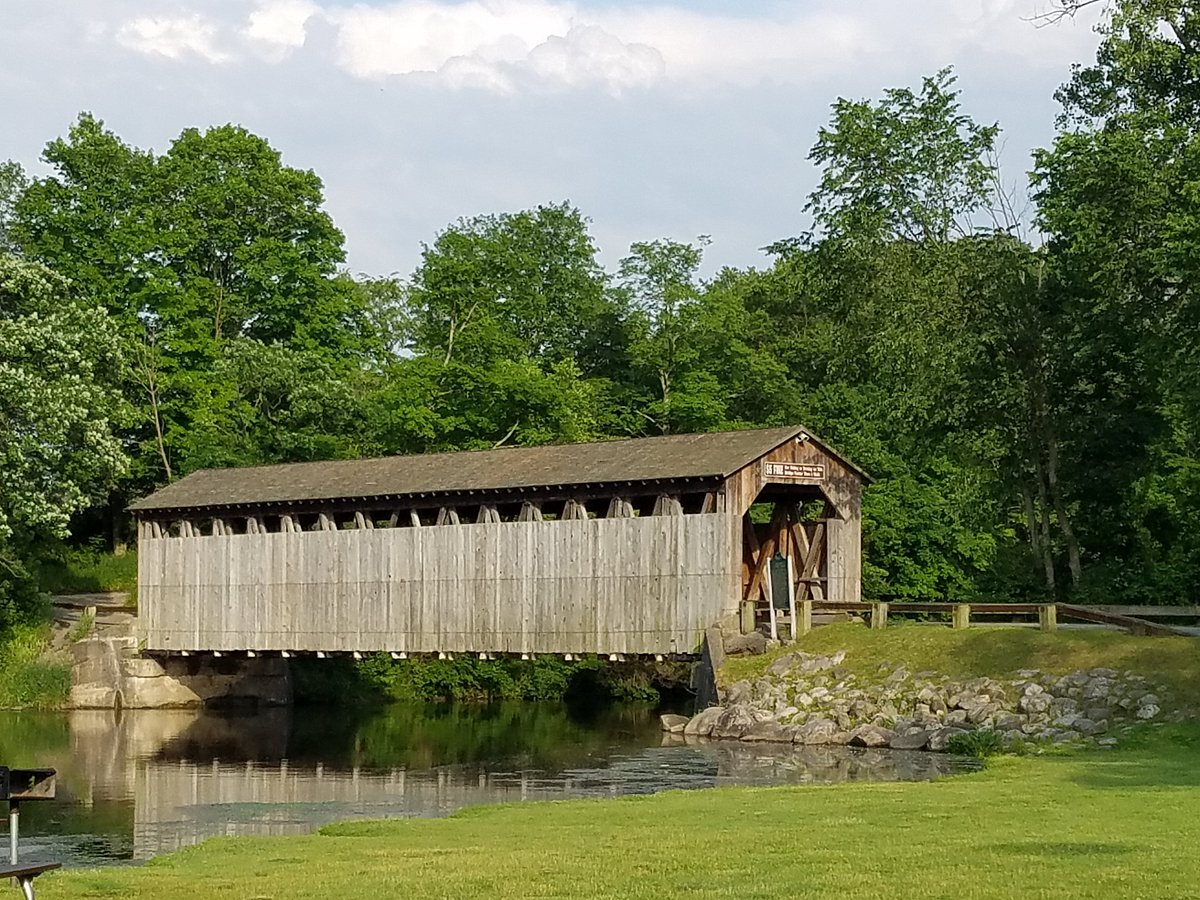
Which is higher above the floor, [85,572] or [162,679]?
[85,572]

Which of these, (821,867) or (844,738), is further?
(844,738)

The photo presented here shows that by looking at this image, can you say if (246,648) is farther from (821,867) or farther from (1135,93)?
(821,867)

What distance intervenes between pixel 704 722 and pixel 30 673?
19571mm

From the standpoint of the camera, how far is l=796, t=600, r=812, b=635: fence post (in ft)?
111

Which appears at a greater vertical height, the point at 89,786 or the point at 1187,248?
the point at 1187,248

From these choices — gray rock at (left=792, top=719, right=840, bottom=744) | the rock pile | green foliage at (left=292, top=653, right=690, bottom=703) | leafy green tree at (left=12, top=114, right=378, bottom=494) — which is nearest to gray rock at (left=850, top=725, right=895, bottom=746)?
the rock pile

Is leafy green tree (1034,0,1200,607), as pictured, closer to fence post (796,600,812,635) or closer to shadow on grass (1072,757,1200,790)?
fence post (796,600,812,635)

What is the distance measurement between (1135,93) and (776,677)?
1782 centimetres

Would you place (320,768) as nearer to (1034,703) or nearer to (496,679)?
(1034,703)

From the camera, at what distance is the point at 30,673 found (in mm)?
43250

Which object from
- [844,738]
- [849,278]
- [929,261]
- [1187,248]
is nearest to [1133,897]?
[844,738]

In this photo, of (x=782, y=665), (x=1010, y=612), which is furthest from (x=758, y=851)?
(x=1010, y=612)

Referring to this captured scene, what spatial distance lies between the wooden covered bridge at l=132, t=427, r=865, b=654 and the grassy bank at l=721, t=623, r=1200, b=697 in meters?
1.49

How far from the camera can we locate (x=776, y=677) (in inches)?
1273
